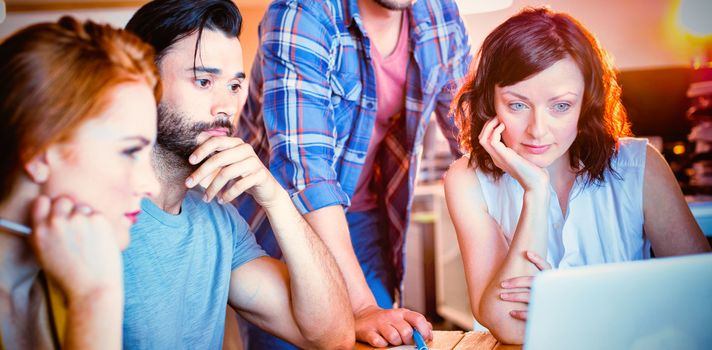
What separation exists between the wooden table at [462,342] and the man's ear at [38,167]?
602 mm

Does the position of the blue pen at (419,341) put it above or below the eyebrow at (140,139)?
below

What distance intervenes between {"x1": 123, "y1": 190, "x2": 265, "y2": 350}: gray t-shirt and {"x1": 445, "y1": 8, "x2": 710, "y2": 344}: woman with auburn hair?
405 mm

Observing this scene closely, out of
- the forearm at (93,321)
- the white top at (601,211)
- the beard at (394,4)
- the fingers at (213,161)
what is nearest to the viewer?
the forearm at (93,321)

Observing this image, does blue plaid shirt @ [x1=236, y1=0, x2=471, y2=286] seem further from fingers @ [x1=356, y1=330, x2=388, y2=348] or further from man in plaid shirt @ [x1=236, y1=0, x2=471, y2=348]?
fingers @ [x1=356, y1=330, x2=388, y2=348]

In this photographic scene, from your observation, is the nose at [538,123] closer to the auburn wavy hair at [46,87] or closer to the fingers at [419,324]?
the fingers at [419,324]

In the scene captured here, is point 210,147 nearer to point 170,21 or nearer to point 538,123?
point 170,21

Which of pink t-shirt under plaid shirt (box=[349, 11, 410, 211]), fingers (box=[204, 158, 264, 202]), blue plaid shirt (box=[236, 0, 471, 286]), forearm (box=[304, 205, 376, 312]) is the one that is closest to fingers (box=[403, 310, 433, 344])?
forearm (box=[304, 205, 376, 312])

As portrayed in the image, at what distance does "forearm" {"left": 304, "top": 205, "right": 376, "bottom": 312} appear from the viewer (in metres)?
1.24

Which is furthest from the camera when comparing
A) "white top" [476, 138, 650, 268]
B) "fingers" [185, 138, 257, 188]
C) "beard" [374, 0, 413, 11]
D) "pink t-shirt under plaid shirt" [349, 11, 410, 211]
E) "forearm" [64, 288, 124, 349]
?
"pink t-shirt under plaid shirt" [349, 11, 410, 211]

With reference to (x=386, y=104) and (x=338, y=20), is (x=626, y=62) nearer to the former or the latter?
(x=386, y=104)

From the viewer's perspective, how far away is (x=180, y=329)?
1054mm

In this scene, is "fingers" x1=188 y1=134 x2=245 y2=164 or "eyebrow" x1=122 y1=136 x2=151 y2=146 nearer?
"eyebrow" x1=122 y1=136 x2=151 y2=146

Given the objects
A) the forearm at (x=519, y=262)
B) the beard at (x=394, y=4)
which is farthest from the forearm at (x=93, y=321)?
the beard at (x=394, y=4)

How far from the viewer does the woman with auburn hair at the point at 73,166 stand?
2.27 ft
